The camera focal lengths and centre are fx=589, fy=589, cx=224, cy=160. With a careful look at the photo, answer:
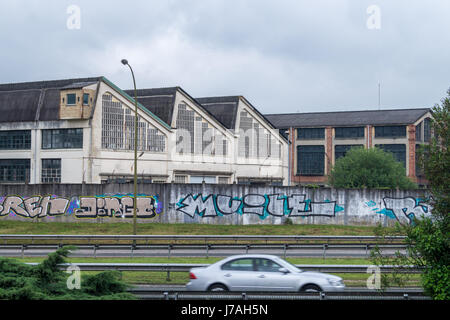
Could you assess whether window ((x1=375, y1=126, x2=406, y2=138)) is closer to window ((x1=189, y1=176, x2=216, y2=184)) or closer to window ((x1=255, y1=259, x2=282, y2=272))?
window ((x1=189, y1=176, x2=216, y2=184))

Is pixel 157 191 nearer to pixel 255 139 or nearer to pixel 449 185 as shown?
pixel 255 139

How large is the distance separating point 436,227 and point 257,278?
5370 millimetres

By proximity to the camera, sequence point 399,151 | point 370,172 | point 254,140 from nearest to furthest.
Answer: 1. point 370,172
2. point 254,140
3. point 399,151

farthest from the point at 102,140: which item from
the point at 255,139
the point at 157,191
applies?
the point at 255,139

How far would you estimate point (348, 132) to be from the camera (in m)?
88.4

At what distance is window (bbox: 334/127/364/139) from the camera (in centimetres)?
8762

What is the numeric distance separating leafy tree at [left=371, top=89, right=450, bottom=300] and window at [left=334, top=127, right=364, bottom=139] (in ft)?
243

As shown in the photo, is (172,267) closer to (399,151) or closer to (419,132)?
(399,151)

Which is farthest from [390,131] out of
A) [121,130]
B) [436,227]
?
[436,227]

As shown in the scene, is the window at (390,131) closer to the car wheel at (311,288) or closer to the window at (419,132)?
the window at (419,132)

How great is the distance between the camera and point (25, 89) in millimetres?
54875

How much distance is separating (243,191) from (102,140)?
47.1ft

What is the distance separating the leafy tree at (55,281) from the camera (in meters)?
12.1

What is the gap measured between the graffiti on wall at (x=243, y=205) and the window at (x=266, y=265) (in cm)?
2561
